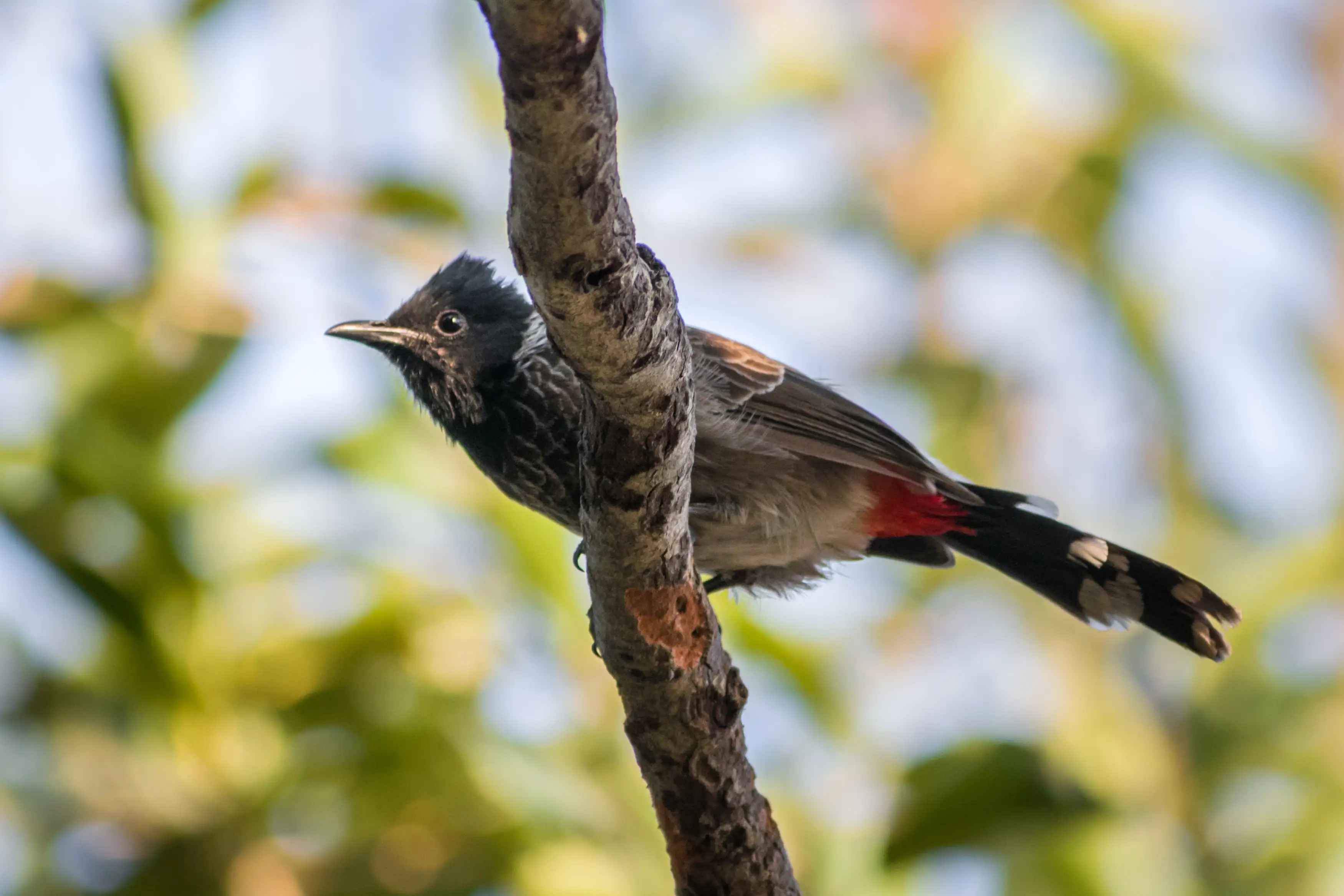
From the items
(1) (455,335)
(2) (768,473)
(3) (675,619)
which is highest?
(1) (455,335)

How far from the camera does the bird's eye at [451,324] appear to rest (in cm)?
433

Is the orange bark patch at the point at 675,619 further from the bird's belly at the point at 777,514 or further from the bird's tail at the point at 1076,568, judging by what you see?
the bird's tail at the point at 1076,568

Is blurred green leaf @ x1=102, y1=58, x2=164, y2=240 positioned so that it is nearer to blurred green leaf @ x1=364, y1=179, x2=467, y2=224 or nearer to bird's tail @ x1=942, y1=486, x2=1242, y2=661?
blurred green leaf @ x1=364, y1=179, x2=467, y2=224

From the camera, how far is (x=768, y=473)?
4176 mm

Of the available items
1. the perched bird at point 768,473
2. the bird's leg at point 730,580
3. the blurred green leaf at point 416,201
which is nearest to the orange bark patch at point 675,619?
the perched bird at point 768,473

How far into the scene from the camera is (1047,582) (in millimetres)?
4762

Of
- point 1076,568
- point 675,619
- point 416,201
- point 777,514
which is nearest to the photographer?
point 675,619

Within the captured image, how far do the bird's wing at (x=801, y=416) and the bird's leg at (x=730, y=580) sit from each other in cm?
44

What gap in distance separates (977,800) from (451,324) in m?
→ 2.10

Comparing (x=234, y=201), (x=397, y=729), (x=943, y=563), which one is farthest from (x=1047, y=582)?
(x=234, y=201)

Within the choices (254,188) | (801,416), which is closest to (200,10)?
(254,188)

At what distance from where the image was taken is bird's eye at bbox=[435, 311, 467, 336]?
4332 mm

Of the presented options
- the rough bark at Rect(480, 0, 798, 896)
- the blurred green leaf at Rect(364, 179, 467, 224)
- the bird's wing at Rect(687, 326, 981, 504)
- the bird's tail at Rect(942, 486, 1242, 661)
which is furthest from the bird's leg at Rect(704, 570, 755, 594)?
the blurred green leaf at Rect(364, 179, 467, 224)

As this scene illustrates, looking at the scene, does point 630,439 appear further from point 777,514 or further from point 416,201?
point 416,201
